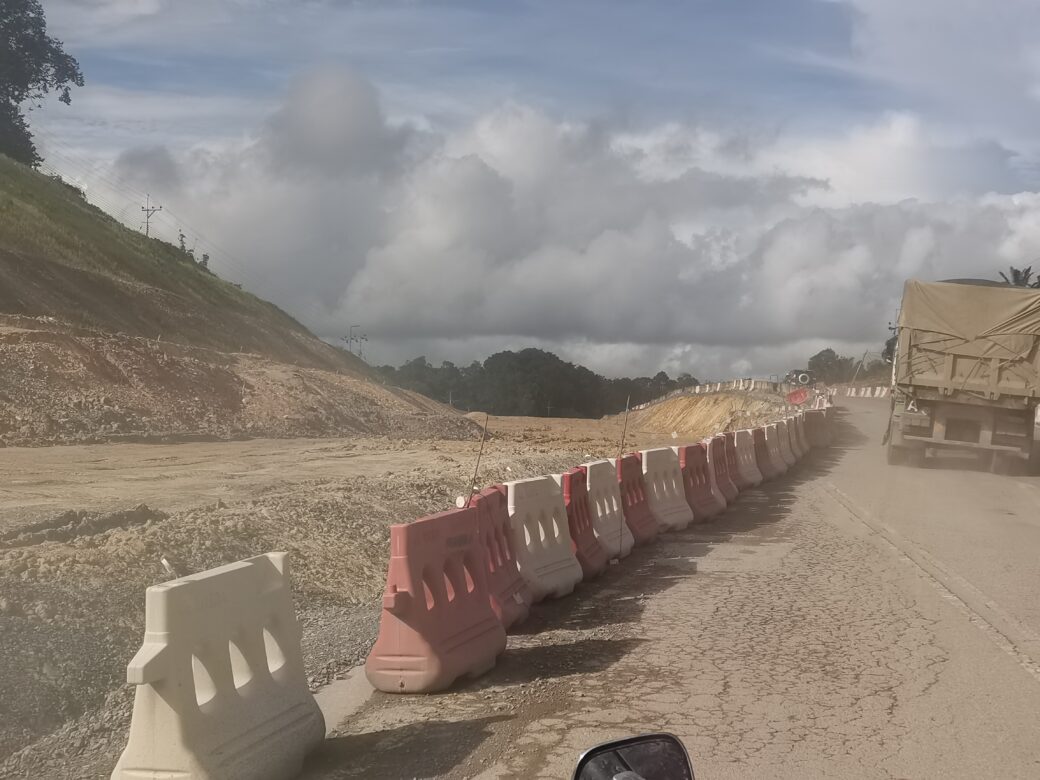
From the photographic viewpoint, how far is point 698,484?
1666 centimetres

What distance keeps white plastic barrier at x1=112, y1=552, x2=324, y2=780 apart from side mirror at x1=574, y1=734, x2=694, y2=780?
2.69 metres

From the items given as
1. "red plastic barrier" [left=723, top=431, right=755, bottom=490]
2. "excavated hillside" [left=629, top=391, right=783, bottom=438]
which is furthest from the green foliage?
"red plastic barrier" [left=723, top=431, right=755, bottom=490]

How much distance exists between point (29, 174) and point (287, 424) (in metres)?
39.3

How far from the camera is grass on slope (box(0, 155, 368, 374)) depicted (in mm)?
38312

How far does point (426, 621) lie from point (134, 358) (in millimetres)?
23382

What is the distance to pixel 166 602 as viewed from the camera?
16.3ft

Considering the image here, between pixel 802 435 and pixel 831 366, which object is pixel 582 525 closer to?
pixel 802 435

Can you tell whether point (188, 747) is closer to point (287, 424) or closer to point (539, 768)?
point (539, 768)

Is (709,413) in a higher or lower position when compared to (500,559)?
lower

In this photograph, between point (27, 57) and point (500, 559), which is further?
point (27, 57)

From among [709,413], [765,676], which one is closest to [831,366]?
[709,413]

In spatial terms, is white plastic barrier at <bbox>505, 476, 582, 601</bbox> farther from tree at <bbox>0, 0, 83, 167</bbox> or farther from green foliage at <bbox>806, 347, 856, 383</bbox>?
green foliage at <bbox>806, 347, 856, 383</bbox>

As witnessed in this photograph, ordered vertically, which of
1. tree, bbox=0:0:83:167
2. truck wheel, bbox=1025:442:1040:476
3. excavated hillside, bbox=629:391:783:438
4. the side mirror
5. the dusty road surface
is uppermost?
tree, bbox=0:0:83:167

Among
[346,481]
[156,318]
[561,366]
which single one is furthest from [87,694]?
[561,366]
